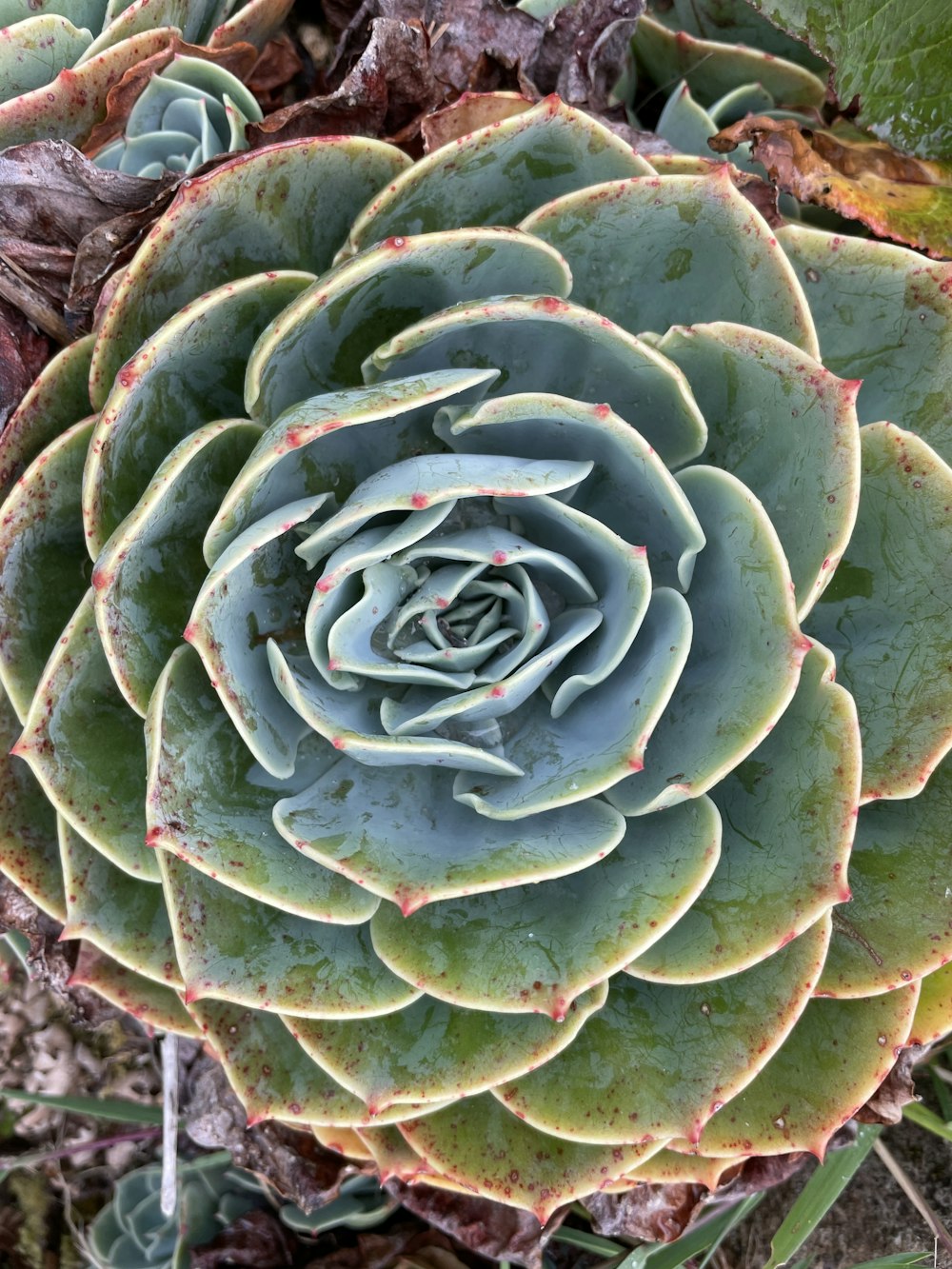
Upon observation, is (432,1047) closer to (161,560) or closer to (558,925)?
(558,925)

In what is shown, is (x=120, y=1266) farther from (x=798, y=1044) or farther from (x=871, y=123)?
(x=871, y=123)

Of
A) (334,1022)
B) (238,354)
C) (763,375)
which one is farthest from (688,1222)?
(238,354)

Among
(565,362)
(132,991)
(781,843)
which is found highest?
(565,362)

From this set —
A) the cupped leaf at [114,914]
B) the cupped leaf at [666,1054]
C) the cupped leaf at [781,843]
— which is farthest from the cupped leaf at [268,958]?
the cupped leaf at [781,843]

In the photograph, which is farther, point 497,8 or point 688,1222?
point 688,1222

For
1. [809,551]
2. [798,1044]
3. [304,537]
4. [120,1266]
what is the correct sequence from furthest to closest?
[120,1266]
[798,1044]
[304,537]
[809,551]

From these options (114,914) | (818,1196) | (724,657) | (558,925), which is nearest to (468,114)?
(724,657)

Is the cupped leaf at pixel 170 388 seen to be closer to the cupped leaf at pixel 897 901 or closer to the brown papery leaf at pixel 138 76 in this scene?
the brown papery leaf at pixel 138 76

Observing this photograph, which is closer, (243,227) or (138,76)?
(243,227)
